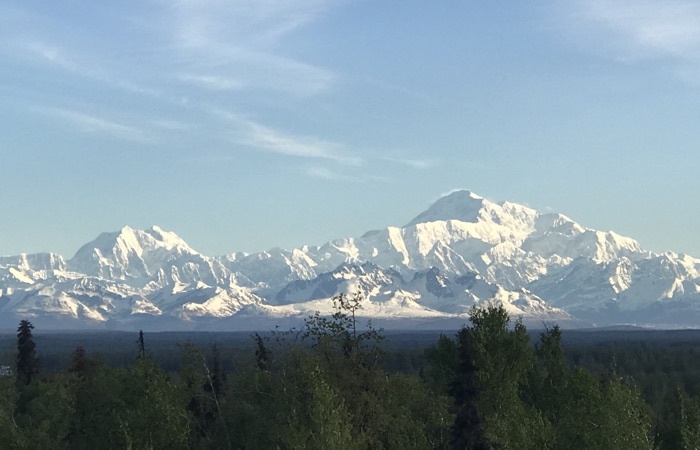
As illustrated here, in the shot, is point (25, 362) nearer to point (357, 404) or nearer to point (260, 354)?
point (260, 354)

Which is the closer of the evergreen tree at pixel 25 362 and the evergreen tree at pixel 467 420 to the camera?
the evergreen tree at pixel 467 420

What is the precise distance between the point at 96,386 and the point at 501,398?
39412 mm

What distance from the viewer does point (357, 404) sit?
7475 centimetres

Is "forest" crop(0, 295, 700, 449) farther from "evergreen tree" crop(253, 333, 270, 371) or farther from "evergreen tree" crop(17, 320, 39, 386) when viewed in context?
"evergreen tree" crop(17, 320, 39, 386)

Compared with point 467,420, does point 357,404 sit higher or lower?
higher

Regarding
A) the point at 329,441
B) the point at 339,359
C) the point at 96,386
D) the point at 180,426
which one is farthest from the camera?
the point at 96,386

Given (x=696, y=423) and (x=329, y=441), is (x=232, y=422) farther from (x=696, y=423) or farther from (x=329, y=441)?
(x=696, y=423)

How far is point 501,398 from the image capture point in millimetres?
86312

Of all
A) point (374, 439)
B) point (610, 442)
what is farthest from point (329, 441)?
point (610, 442)

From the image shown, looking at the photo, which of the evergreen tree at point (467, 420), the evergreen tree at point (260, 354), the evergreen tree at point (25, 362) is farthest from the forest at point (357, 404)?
the evergreen tree at point (25, 362)

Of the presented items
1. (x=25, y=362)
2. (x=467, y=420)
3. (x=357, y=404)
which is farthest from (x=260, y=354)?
(x=467, y=420)

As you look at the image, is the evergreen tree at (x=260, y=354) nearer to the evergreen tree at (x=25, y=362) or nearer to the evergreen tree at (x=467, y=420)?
the evergreen tree at (x=25, y=362)

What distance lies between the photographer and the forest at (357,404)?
7288 cm

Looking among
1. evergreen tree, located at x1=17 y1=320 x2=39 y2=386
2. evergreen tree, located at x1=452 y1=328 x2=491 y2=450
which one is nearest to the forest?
evergreen tree, located at x1=452 y1=328 x2=491 y2=450
